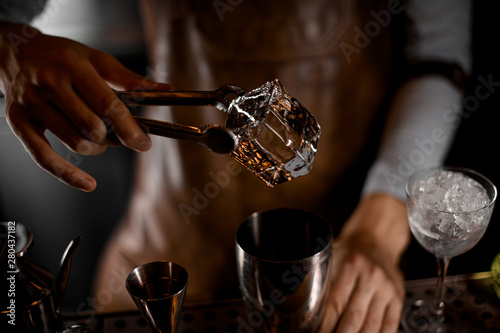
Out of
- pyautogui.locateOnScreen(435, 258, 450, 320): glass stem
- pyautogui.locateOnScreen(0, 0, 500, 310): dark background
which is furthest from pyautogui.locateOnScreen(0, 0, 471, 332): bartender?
pyautogui.locateOnScreen(0, 0, 500, 310): dark background

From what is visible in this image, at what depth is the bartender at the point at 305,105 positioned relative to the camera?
4.42ft

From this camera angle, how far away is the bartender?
1.35 m

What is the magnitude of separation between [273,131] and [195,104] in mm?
140

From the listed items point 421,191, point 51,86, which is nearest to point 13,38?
point 51,86

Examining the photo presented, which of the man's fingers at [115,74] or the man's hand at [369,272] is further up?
the man's fingers at [115,74]

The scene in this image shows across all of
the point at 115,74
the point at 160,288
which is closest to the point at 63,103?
the point at 115,74

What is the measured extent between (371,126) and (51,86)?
1101 mm

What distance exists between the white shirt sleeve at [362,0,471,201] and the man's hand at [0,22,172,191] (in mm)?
814

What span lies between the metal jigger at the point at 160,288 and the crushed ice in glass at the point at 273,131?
0.68 feet

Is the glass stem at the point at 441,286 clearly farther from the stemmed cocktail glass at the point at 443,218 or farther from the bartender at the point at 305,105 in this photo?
the bartender at the point at 305,105

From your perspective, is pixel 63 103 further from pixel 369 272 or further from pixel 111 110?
pixel 369 272

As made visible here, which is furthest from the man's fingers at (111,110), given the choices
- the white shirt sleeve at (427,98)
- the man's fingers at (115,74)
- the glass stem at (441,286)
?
the white shirt sleeve at (427,98)

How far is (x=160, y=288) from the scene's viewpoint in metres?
0.72

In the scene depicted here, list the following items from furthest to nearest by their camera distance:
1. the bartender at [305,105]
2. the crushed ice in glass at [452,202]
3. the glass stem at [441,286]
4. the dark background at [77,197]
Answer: the dark background at [77,197] < the bartender at [305,105] < the glass stem at [441,286] < the crushed ice in glass at [452,202]
